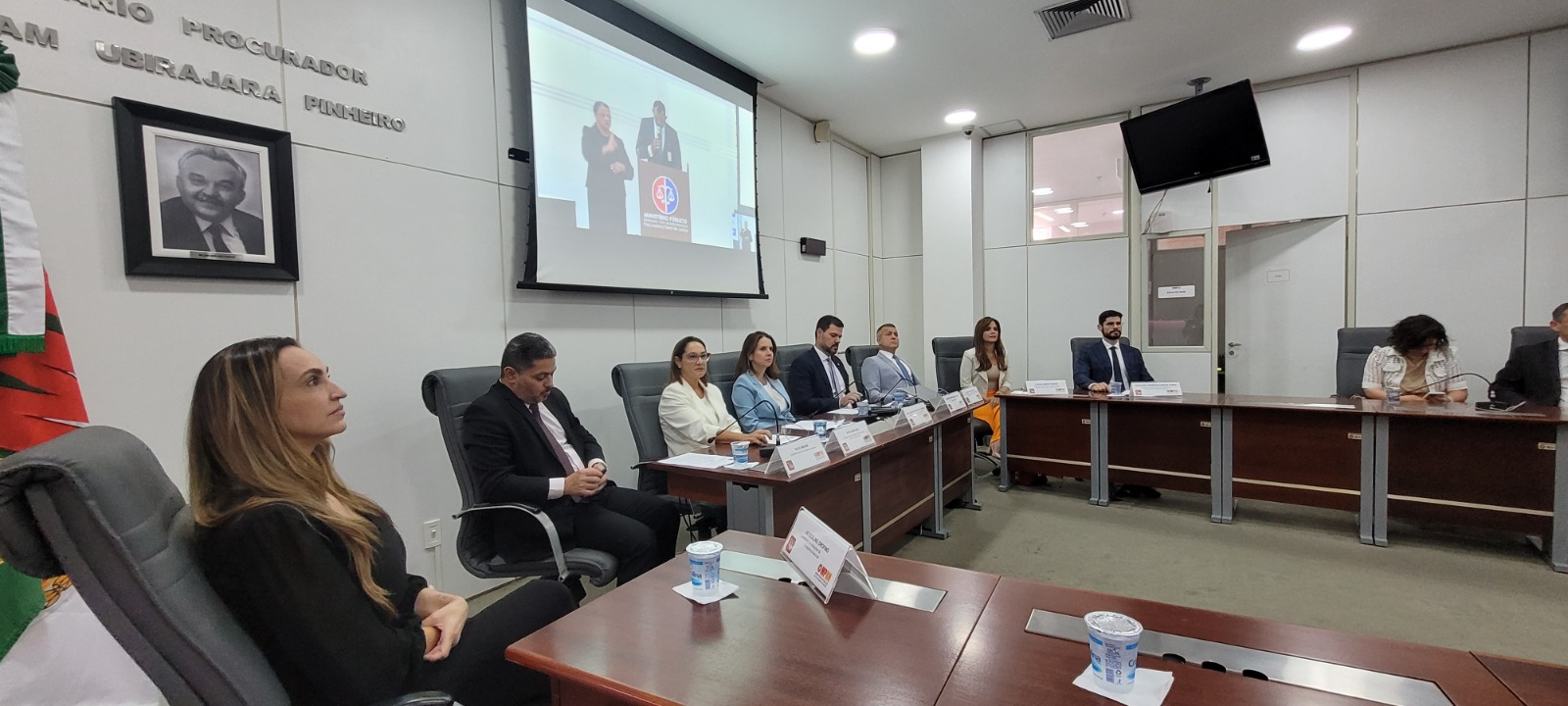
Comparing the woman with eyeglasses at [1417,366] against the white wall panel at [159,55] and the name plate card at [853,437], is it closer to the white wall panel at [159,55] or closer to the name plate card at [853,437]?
the name plate card at [853,437]

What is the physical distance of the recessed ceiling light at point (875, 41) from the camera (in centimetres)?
377

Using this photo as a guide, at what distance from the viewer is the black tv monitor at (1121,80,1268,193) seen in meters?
4.24

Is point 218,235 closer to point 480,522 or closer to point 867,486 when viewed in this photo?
point 480,522

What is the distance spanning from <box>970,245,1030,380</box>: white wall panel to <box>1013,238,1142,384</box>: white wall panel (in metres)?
0.05

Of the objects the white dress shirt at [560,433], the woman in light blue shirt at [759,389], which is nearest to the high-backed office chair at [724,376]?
the woman in light blue shirt at [759,389]

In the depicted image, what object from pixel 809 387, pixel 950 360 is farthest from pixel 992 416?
pixel 809 387

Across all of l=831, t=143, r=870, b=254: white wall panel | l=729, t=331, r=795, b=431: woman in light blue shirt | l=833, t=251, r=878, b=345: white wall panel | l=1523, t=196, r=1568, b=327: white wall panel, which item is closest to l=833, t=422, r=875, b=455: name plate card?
l=729, t=331, r=795, b=431: woman in light blue shirt

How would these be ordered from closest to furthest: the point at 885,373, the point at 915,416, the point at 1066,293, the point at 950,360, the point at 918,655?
the point at 918,655 < the point at 915,416 < the point at 885,373 < the point at 950,360 < the point at 1066,293

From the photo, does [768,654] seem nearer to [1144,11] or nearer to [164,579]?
[164,579]

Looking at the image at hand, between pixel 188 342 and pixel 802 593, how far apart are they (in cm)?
215

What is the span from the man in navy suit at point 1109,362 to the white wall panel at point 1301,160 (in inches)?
62.5

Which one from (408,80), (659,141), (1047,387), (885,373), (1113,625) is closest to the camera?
(1113,625)

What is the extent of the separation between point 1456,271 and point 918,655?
18.1 feet

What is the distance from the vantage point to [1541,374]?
3279 mm
